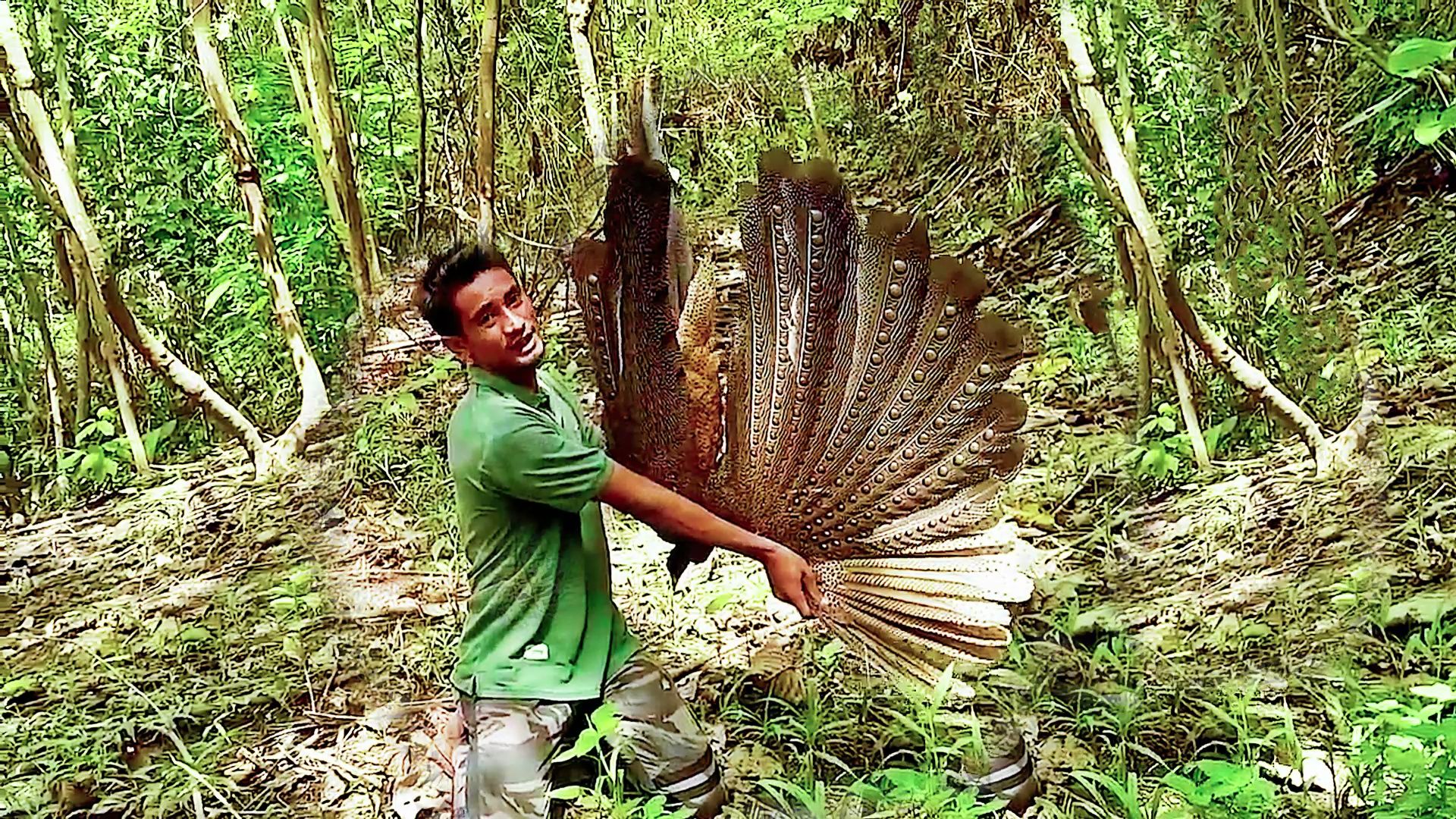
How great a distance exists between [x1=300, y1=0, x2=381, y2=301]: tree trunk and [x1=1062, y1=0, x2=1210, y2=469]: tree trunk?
0.94 meters

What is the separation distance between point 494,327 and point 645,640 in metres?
0.58

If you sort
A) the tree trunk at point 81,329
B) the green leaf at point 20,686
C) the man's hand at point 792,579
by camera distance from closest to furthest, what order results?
the man's hand at point 792,579 → the green leaf at point 20,686 → the tree trunk at point 81,329

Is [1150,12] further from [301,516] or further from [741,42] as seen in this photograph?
[301,516]

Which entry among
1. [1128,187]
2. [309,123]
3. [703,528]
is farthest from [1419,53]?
[309,123]

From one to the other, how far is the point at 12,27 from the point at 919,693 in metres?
1.36

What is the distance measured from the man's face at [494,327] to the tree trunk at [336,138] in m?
0.62

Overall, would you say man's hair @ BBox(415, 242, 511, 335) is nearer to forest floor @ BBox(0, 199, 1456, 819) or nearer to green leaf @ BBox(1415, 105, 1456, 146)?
forest floor @ BBox(0, 199, 1456, 819)

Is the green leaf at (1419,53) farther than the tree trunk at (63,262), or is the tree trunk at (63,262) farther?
the tree trunk at (63,262)

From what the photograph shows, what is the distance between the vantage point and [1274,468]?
6.11 ft

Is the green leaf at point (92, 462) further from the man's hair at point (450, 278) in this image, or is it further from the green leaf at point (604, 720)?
the green leaf at point (604, 720)

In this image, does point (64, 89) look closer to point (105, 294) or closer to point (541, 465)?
point (105, 294)

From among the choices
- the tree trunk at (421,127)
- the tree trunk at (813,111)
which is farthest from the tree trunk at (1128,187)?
the tree trunk at (421,127)

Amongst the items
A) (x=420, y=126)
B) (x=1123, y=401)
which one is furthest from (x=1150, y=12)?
(x=420, y=126)

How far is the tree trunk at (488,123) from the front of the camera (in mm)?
1673
